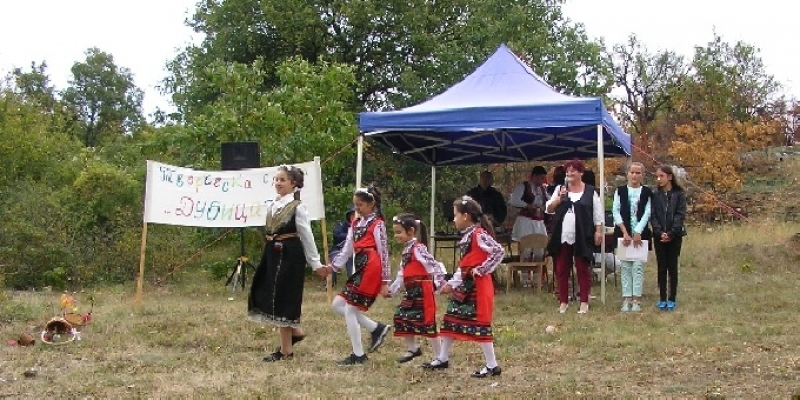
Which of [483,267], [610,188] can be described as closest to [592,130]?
[483,267]

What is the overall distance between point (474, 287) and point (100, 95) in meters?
43.4

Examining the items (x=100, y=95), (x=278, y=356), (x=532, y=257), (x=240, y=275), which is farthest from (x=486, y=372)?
(x=100, y=95)

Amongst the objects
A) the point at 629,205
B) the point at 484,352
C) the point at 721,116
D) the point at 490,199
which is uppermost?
the point at 721,116

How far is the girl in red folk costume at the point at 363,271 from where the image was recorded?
21.1 ft

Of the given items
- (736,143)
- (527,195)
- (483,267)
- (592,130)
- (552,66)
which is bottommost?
(483,267)

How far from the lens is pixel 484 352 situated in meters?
5.91

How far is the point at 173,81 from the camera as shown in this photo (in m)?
24.8

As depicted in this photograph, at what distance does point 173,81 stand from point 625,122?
17.1 meters

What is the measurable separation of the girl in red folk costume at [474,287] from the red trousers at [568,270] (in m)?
3.30

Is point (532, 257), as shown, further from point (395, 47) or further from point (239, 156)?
point (395, 47)

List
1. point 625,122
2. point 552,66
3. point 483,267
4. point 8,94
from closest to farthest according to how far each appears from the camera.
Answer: point 483,267 < point 8,94 < point 552,66 < point 625,122

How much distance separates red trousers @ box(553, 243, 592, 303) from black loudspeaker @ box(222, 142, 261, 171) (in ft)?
13.7

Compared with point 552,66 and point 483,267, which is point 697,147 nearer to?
point 552,66

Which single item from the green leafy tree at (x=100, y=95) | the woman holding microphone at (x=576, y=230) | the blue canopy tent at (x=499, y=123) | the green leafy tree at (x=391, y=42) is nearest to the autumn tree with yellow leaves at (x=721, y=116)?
the green leafy tree at (x=391, y=42)
